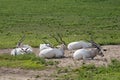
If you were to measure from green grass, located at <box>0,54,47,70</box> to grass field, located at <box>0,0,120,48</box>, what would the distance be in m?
3.90

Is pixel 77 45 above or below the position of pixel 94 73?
above

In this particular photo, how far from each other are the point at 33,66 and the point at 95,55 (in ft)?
9.15

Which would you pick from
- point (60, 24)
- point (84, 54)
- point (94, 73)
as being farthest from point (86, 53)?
point (60, 24)

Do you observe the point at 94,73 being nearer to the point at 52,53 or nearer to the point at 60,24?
the point at 52,53

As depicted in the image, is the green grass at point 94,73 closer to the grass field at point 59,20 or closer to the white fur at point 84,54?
the white fur at point 84,54

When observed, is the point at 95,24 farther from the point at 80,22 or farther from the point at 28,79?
the point at 28,79

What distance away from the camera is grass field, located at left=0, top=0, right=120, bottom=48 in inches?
1011

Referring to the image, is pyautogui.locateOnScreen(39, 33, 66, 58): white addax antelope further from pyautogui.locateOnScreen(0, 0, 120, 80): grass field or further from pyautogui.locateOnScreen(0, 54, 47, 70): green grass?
pyautogui.locateOnScreen(0, 0, 120, 80): grass field

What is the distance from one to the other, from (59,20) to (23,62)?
1742 cm

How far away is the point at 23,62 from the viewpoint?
686 inches

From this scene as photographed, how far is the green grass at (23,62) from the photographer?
16622 millimetres

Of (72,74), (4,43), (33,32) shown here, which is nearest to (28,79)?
(72,74)

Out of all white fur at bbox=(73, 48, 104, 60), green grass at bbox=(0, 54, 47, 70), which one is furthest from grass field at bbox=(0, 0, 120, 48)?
white fur at bbox=(73, 48, 104, 60)

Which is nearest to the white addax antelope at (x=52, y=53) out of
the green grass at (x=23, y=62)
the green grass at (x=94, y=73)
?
the green grass at (x=23, y=62)
